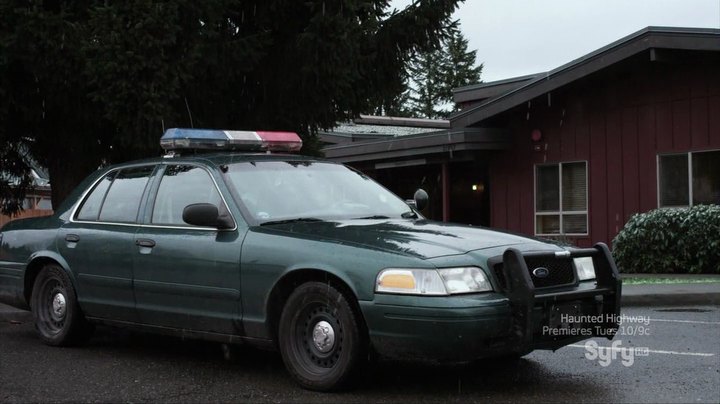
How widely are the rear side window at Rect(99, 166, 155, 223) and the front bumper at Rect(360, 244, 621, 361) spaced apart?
8.48 feet

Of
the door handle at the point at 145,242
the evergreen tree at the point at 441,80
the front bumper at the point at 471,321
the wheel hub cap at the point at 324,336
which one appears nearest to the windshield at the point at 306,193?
the door handle at the point at 145,242

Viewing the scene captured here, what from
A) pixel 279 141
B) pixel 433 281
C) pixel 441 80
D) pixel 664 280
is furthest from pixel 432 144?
pixel 441 80

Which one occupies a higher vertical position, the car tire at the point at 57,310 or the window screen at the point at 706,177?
the window screen at the point at 706,177

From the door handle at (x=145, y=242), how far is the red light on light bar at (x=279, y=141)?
140 cm

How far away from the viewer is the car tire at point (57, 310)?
693 cm

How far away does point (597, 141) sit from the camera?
1691 centimetres

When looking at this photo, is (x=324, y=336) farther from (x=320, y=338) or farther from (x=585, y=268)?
(x=585, y=268)

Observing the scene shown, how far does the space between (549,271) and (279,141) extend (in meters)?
2.91

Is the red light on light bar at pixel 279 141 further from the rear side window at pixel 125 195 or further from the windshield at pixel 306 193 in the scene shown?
the rear side window at pixel 125 195

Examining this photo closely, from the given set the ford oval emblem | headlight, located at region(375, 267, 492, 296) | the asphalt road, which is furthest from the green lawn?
headlight, located at region(375, 267, 492, 296)

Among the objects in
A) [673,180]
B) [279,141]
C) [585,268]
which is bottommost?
[585,268]

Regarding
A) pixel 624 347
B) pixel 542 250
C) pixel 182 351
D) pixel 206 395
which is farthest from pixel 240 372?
pixel 624 347

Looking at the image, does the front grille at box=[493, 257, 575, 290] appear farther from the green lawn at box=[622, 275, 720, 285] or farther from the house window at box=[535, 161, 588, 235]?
the house window at box=[535, 161, 588, 235]

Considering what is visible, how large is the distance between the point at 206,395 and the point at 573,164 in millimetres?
13547
